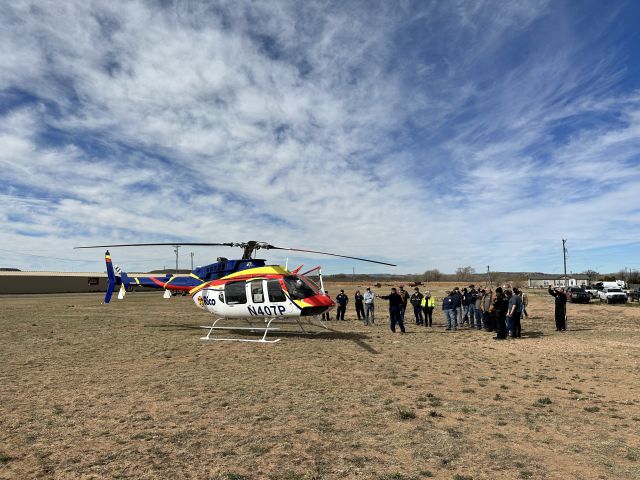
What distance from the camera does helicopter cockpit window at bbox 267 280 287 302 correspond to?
45.5 feet

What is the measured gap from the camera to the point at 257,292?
564 inches

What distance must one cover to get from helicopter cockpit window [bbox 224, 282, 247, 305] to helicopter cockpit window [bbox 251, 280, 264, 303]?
38 cm

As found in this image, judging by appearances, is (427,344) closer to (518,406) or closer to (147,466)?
(518,406)

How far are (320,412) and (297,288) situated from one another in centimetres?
729

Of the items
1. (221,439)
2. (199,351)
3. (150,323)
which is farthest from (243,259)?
(221,439)

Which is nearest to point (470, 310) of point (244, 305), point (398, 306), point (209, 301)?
point (398, 306)

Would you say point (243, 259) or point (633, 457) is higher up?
point (243, 259)

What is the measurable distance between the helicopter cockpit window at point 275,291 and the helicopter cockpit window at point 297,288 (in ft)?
1.02

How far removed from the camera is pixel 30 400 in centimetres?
723

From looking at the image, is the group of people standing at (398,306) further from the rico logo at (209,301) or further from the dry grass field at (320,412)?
the rico logo at (209,301)

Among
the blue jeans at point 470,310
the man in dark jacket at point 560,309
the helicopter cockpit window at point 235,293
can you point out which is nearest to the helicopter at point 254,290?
the helicopter cockpit window at point 235,293

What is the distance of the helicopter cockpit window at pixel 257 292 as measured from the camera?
14.2 m

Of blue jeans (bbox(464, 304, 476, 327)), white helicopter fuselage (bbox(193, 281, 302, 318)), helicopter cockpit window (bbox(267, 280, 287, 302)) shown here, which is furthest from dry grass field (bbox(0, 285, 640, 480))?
blue jeans (bbox(464, 304, 476, 327))

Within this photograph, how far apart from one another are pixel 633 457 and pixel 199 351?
10.4 m
